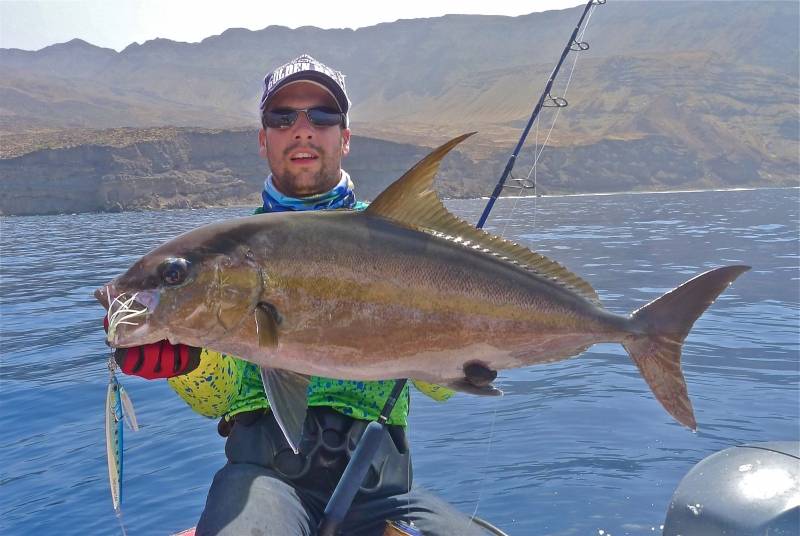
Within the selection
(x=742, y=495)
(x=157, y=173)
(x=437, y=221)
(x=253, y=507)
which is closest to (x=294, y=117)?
(x=437, y=221)

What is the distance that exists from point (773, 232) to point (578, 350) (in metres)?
30.7

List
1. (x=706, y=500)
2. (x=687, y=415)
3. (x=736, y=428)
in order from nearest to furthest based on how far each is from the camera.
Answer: (x=687, y=415) < (x=706, y=500) < (x=736, y=428)

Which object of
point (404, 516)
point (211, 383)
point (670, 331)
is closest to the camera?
point (670, 331)

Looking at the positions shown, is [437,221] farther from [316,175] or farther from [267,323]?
[316,175]

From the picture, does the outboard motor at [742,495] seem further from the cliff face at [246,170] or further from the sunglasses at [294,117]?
the cliff face at [246,170]

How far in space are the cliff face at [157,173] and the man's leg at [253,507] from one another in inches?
3082

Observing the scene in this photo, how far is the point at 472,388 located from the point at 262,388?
1257mm

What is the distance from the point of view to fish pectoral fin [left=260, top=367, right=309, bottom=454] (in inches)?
111

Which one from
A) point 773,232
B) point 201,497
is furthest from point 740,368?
point 773,232

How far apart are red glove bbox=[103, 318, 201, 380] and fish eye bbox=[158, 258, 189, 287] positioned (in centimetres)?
27

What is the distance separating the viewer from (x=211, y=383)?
350cm

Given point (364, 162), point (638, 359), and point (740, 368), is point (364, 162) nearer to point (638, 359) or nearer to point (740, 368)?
point (740, 368)

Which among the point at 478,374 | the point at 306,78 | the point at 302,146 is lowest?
the point at 478,374

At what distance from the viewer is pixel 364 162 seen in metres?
93.7
